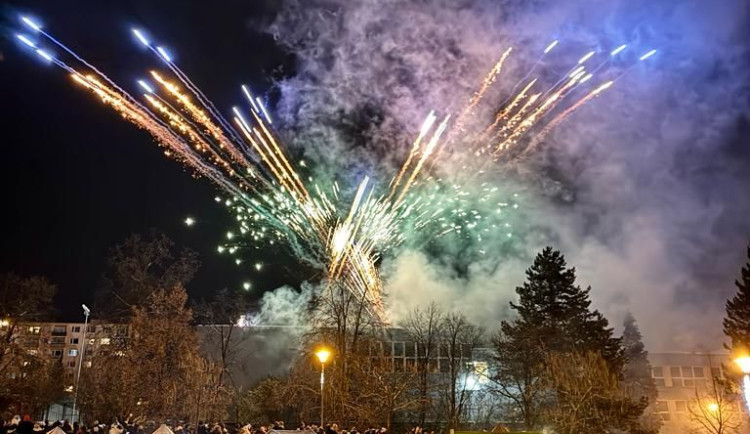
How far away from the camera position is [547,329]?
46562 millimetres

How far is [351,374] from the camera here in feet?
146

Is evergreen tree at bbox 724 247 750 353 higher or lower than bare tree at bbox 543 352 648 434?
higher

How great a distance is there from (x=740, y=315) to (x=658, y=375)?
1783 centimetres

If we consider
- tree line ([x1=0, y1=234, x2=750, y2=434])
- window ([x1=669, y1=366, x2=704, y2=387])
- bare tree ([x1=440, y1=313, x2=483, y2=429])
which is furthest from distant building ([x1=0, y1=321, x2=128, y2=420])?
window ([x1=669, y1=366, x2=704, y2=387])

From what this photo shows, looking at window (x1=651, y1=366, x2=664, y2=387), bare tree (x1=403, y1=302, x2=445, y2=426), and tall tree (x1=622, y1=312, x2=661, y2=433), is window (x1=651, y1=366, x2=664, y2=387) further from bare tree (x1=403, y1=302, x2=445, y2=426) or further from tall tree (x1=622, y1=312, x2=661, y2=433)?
bare tree (x1=403, y1=302, x2=445, y2=426)

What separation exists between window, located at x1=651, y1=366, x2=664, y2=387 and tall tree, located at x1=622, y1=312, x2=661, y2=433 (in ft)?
1.40

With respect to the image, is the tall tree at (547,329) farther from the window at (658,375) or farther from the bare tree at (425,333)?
the window at (658,375)

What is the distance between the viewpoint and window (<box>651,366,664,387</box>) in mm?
65312

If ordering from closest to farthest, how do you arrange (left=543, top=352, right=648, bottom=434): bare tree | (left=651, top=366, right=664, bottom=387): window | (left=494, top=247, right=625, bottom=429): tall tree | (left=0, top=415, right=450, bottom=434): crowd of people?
(left=0, top=415, right=450, bottom=434): crowd of people, (left=543, top=352, right=648, bottom=434): bare tree, (left=494, top=247, right=625, bottom=429): tall tree, (left=651, top=366, right=664, bottom=387): window

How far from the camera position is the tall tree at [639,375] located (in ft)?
180

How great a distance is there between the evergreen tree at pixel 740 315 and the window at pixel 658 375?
16.4m

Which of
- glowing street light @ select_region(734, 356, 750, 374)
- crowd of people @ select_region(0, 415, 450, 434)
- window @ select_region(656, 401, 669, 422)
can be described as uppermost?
glowing street light @ select_region(734, 356, 750, 374)

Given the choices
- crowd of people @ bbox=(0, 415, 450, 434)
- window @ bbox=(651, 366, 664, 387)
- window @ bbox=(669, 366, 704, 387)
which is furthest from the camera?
window @ bbox=(651, 366, 664, 387)

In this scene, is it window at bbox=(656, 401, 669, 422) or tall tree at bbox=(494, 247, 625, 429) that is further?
window at bbox=(656, 401, 669, 422)
